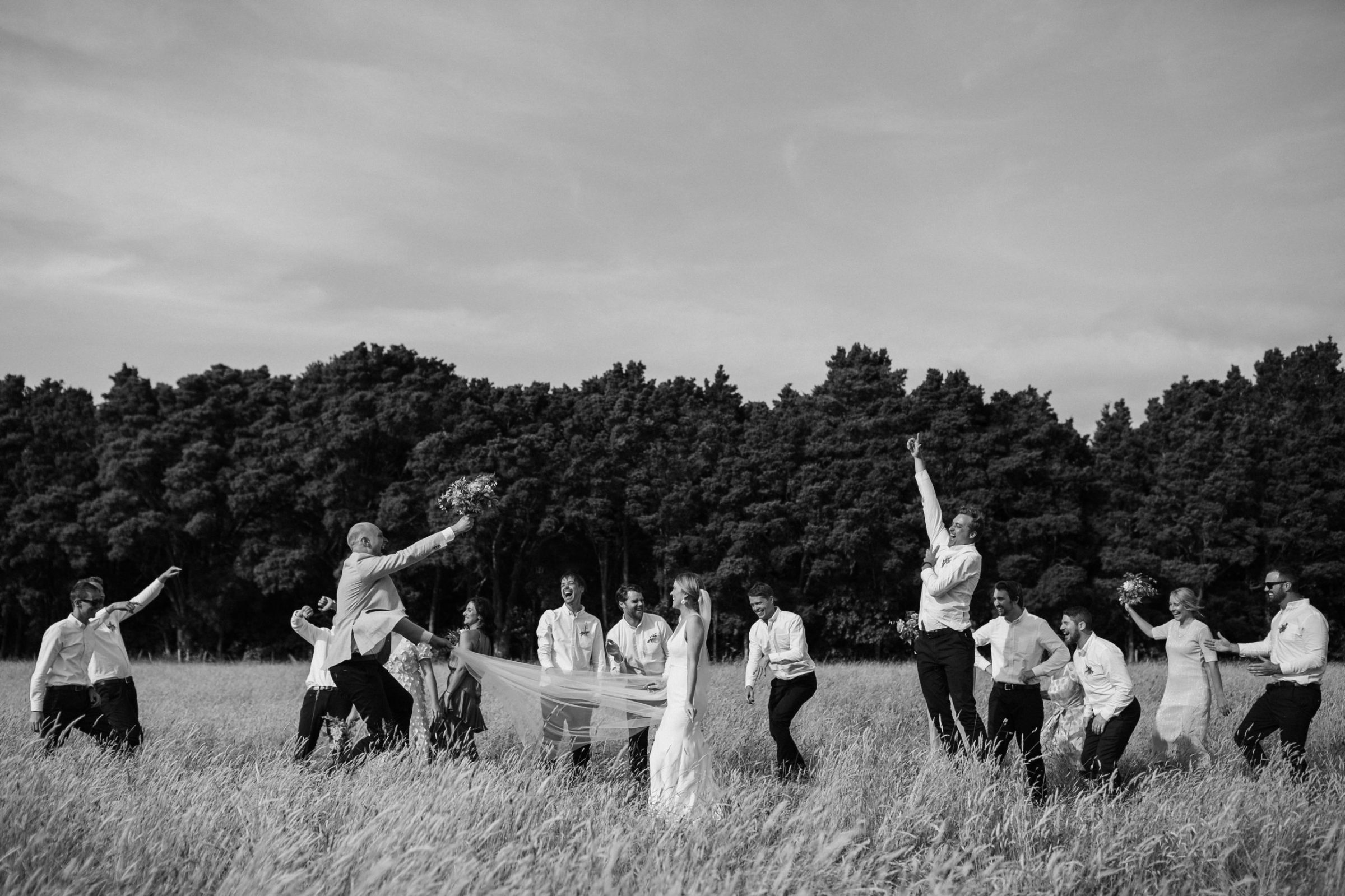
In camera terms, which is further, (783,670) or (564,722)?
(783,670)

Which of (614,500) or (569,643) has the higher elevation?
(614,500)

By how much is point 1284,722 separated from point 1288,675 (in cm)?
46

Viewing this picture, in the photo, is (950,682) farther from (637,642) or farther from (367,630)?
(367,630)

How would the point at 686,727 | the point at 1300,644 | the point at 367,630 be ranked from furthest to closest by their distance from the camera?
the point at 1300,644 → the point at 367,630 → the point at 686,727

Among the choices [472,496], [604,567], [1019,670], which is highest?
[472,496]

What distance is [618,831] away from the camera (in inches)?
236

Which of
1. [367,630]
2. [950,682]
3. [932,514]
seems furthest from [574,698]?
[932,514]

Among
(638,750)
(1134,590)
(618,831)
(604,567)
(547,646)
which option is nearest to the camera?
(618,831)

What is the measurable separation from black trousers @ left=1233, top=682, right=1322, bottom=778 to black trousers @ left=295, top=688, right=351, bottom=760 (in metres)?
8.47

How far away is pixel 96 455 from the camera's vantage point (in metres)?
51.0

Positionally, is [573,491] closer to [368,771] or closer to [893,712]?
[893,712]

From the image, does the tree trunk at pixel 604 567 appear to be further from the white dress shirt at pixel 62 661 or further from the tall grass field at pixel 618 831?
the tall grass field at pixel 618 831

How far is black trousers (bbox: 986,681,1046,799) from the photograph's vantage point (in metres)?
9.70

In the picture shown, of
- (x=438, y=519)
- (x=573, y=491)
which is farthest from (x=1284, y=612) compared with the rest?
(x=573, y=491)
